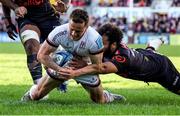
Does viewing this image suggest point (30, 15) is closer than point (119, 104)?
No

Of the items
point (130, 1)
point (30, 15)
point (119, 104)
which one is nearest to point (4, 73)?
point (30, 15)

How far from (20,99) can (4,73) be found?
21.3 feet

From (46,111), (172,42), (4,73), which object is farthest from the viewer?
(172,42)

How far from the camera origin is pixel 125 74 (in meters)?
9.07

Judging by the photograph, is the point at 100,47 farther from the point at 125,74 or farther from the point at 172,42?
the point at 172,42

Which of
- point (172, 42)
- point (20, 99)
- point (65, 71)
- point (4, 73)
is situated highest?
point (65, 71)

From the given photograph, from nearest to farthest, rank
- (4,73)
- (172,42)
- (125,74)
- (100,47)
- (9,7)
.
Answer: (100,47) < (125,74) < (9,7) < (4,73) < (172,42)

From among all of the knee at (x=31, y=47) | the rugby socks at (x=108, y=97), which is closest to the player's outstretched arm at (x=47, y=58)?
the rugby socks at (x=108, y=97)

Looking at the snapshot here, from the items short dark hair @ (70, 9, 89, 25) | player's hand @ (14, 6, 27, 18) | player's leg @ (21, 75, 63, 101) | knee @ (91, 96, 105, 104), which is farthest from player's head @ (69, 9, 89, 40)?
player's hand @ (14, 6, 27, 18)

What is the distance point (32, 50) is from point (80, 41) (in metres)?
1.70

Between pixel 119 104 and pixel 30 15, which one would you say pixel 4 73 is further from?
pixel 119 104

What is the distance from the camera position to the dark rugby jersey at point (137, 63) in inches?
343

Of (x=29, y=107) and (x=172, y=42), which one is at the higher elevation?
(x=29, y=107)

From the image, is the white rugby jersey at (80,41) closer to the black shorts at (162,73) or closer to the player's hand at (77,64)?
the player's hand at (77,64)
